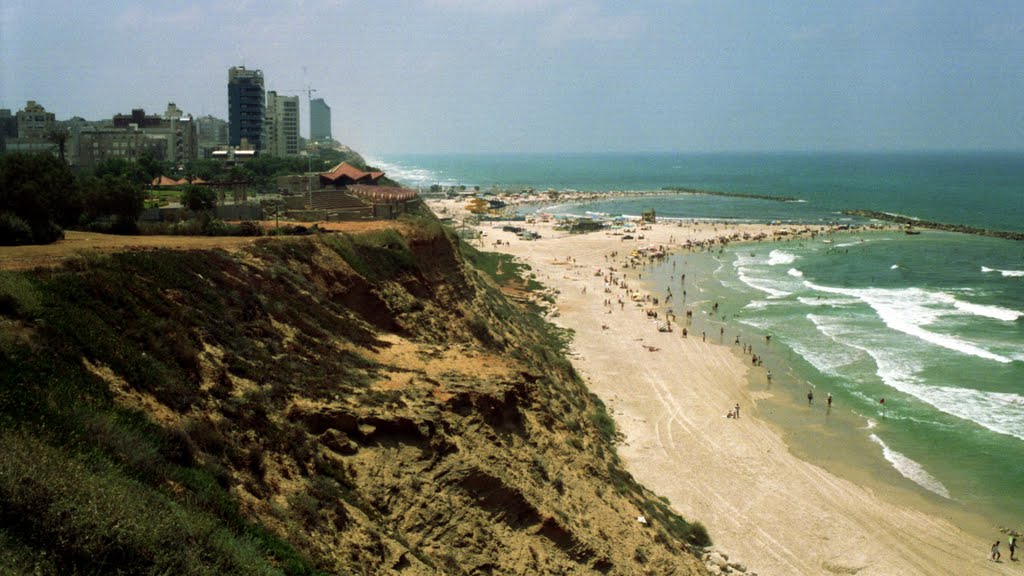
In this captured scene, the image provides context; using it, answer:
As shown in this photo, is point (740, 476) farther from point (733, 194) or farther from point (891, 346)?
point (733, 194)

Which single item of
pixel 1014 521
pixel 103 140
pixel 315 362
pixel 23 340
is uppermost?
pixel 103 140

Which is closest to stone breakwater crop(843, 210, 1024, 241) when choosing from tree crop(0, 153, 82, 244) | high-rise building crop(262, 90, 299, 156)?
tree crop(0, 153, 82, 244)

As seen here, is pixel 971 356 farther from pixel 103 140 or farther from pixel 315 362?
pixel 103 140

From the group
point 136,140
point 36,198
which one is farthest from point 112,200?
point 136,140

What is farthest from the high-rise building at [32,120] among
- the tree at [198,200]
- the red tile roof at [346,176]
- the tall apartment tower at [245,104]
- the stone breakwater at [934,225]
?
the stone breakwater at [934,225]

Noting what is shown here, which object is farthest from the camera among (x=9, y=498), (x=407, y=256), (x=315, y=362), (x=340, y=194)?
(x=340, y=194)

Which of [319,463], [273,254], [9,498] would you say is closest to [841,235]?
[273,254]
